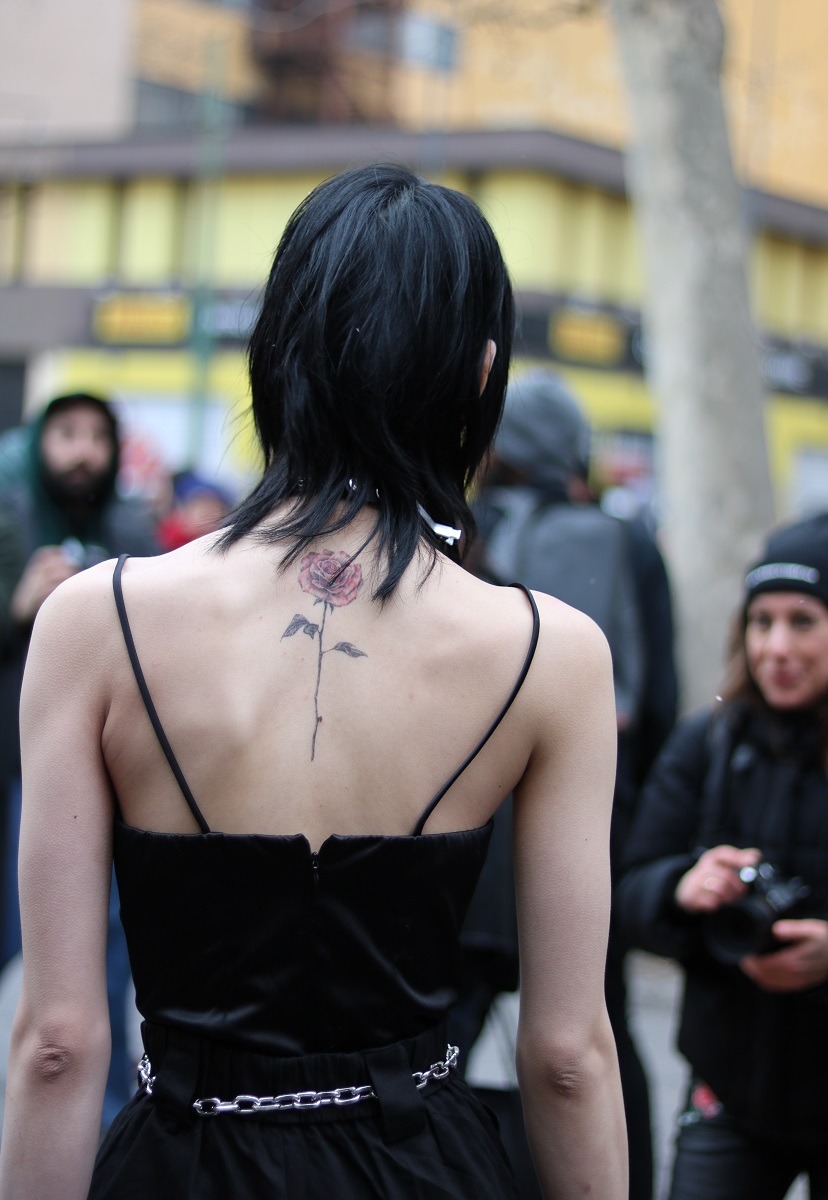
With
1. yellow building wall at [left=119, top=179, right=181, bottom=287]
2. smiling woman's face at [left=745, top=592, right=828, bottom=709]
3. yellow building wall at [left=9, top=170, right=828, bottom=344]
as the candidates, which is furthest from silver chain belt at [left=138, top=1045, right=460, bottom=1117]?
yellow building wall at [left=119, top=179, right=181, bottom=287]

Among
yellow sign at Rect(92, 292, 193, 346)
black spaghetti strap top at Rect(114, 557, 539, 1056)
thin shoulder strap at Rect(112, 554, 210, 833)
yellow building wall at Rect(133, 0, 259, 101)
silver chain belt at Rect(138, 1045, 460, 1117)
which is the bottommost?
silver chain belt at Rect(138, 1045, 460, 1117)

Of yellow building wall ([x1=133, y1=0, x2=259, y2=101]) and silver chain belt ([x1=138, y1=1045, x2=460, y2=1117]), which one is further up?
yellow building wall ([x1=133, y1=0, x2=259, y2=101])

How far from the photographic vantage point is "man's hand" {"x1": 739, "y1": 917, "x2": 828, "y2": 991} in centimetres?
266

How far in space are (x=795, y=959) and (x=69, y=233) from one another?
27.1 m

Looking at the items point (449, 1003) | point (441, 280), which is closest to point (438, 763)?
point (449, 1003)

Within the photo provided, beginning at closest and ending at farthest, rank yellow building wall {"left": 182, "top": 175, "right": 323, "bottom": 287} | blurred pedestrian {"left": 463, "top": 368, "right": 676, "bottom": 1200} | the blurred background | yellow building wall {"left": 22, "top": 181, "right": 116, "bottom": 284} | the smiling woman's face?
the smiling woman's face, blurred pedestrian {"left": 463, "top": 368, "right": 676, "bottom": 1200}, the blurred background, yellow building wall {"left": 182, "top": 175, "right": 323, "bottom": 287}, yellow building wall {"left": 22, "top": 181, "right": 116, "bottom": 284}

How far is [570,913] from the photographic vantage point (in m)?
1.77

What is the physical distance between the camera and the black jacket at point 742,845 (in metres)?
2.73

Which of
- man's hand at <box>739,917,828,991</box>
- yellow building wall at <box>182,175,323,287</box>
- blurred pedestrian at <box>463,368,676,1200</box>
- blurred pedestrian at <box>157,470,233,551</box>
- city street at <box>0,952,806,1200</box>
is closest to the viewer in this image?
man's hand at <box>739,917,828,991</box>

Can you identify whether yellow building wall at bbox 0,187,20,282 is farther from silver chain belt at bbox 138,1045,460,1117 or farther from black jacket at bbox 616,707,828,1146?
silver chain belt at bbox 138,1045,460,1117

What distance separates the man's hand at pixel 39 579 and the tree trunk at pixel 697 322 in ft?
11.9

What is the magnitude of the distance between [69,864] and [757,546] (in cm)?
583

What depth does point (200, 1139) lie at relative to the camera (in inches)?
64.6

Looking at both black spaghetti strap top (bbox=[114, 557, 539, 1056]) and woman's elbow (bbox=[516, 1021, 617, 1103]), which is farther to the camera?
woman's elbow (bbox=[516, 1021, 617, 1103])
